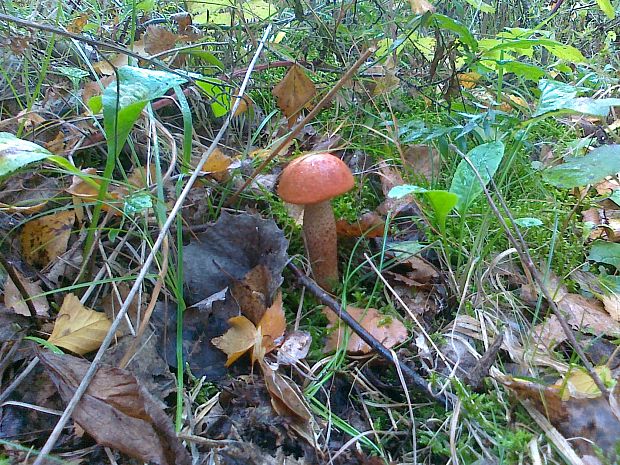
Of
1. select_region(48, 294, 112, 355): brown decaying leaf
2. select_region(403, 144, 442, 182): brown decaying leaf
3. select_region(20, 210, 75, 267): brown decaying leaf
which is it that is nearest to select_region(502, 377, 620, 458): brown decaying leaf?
select_region(48, 294, 112, 355): brown decaying leaf

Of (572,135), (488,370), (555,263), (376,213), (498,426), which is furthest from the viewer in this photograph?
(572,135)

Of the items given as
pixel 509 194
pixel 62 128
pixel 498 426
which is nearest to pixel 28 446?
pixel 498 426

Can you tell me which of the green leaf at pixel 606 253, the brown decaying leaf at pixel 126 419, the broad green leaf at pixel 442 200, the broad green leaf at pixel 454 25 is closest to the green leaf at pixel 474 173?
the broad green leaf at pixel 442 200

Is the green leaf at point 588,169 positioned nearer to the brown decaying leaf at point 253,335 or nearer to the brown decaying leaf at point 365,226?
the brown decaying leaf at point 365,226

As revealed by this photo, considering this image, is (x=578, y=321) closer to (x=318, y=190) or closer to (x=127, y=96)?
(x=318, y=190)

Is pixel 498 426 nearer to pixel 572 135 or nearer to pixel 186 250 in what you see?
pixel 186 250

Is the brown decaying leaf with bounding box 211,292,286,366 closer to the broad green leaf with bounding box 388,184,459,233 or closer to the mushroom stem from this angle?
the mushroom stem
